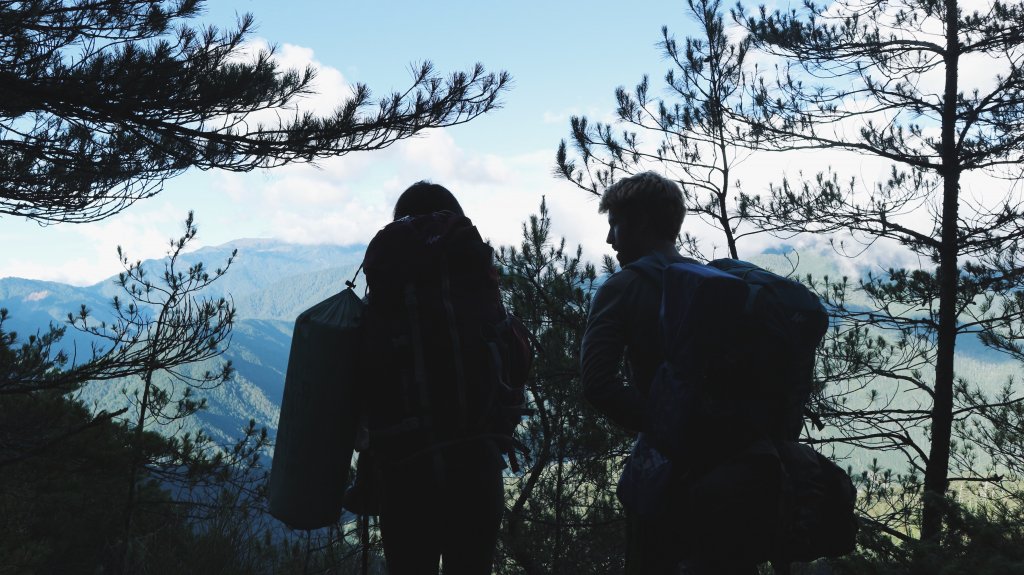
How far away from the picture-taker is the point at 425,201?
207 centimetres

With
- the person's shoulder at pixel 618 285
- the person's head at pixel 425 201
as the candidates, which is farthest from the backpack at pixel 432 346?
the person's shoulder at pixel 618 285

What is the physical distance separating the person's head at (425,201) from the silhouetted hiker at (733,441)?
2.48 feet

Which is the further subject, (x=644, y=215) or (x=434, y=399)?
(x=644, y=215)

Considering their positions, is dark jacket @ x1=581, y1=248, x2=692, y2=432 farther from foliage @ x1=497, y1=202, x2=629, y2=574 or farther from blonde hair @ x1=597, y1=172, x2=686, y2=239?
foliage @ x1=497, y1=202, x2=629, y2=574

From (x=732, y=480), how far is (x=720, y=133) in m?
6.09

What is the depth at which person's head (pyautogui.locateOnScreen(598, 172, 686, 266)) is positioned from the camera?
194 centimetres

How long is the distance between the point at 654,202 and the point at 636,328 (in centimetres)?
38

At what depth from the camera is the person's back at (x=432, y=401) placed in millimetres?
1766

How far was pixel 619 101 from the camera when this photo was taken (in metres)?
7.09

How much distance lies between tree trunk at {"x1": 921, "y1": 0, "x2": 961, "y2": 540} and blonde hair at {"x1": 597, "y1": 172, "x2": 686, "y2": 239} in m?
6.20

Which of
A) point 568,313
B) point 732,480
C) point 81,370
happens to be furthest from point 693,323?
point 81,370

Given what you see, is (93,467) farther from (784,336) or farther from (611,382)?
(784,336)

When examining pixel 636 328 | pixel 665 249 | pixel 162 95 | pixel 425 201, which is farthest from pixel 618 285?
pixel 162 95

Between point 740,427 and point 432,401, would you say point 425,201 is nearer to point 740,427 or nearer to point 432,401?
point 432,401
